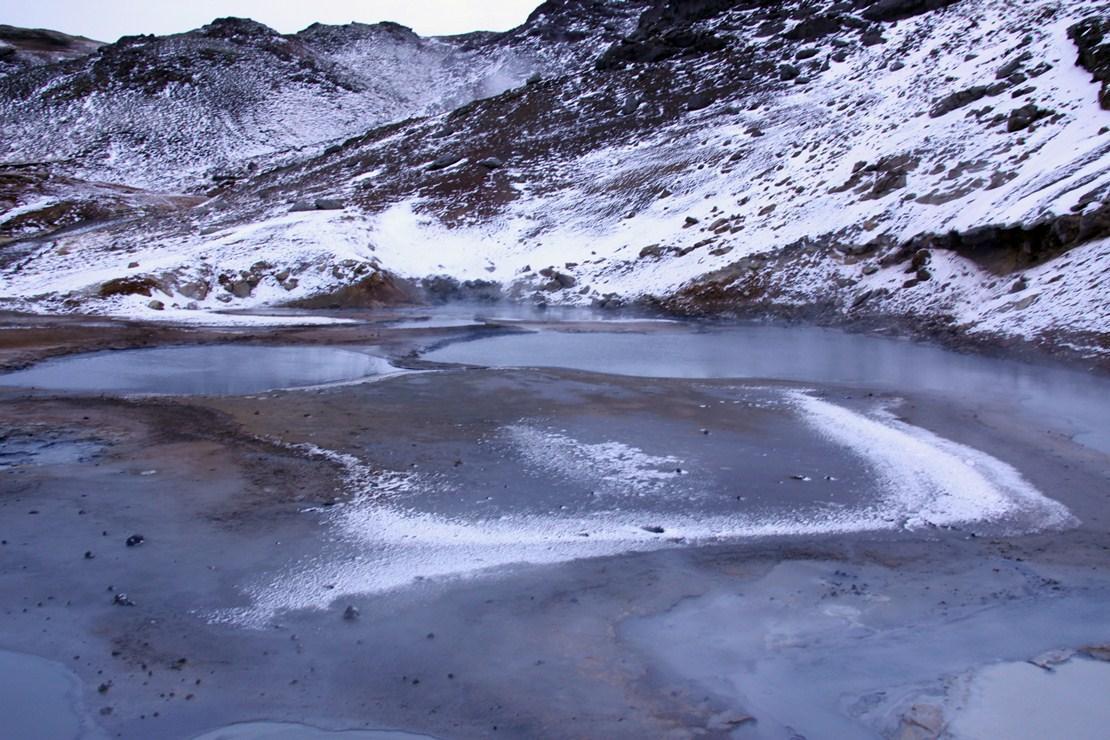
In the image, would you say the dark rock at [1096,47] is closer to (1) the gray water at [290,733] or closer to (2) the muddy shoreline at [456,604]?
(2) the muddy shoreline at [456,604]

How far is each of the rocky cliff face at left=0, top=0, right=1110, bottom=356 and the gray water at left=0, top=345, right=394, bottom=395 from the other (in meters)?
8.93

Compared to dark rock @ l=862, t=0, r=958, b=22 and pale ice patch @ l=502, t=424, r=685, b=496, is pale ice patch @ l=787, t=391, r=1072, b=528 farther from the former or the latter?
dark rock @ l=862, t=0, r=958, b=22

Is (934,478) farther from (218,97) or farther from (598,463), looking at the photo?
(218,97)

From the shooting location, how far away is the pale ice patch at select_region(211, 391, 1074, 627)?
22.0 feet

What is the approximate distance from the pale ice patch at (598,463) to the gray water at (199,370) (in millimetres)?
5057

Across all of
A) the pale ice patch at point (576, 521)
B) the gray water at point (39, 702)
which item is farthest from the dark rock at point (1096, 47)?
the gray water at point (39, 702)

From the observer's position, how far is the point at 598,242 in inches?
1320

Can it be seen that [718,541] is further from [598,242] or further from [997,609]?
[598,242]

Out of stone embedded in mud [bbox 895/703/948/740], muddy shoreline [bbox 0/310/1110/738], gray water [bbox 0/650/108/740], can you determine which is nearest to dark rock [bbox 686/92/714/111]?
muddy shoreline [bbox 0/310/1110/738]

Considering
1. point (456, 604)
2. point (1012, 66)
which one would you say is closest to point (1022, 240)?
point (1012, 66)

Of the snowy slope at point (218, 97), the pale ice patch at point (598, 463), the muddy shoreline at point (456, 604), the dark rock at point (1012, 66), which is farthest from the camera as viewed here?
the snowy slope at point (218, 97)

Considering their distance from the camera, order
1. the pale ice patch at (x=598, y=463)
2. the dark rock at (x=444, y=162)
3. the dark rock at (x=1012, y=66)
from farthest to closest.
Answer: the dark rock at (x=444, y=162) < the dark rock at (x=1012, y=66) < the pale ice patch at (x=598, y=463)

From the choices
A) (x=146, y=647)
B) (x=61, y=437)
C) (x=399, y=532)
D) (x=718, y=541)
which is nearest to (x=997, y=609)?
(x=718, y=541)

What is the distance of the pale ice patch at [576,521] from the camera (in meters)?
6.71
